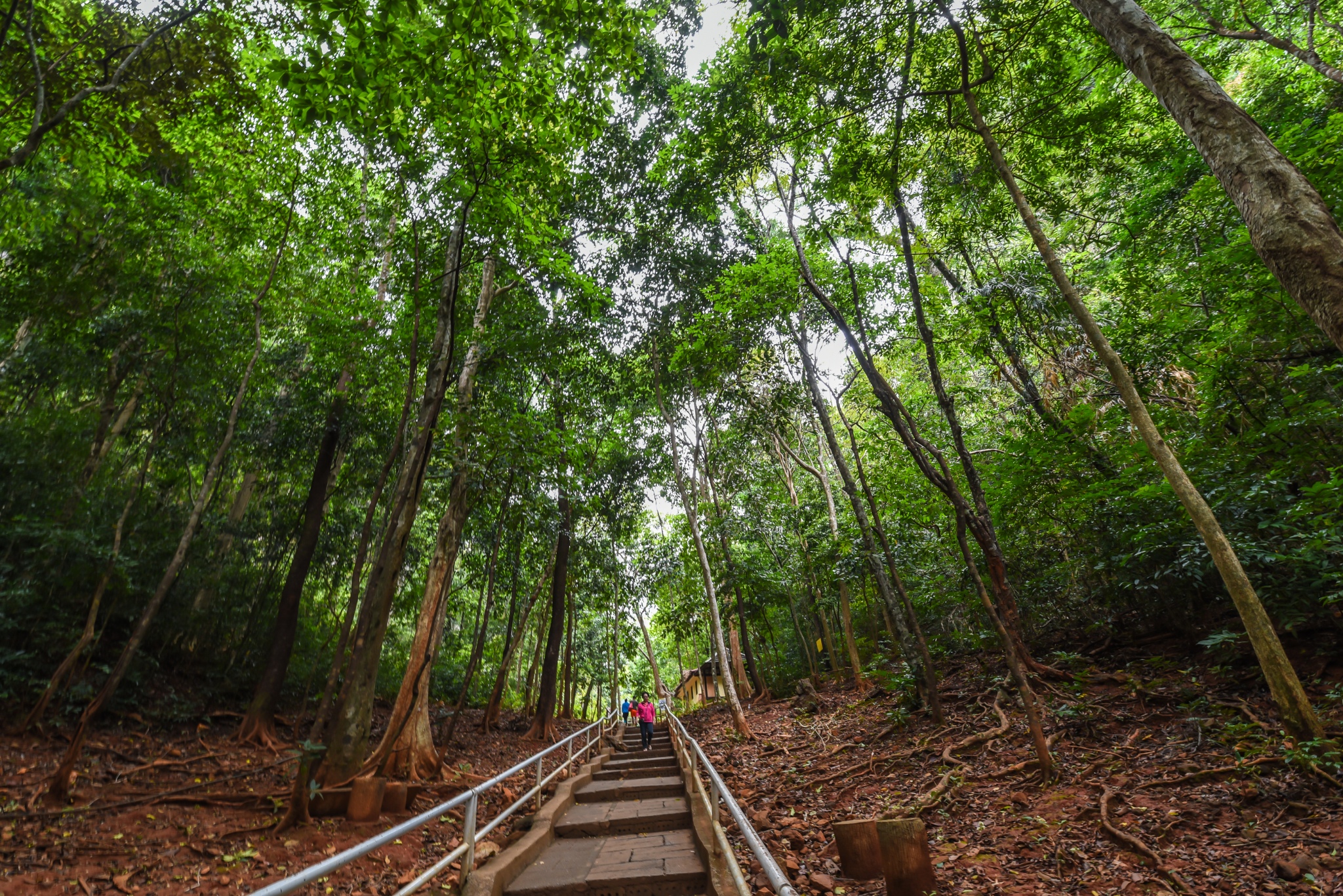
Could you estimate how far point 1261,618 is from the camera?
407 cm

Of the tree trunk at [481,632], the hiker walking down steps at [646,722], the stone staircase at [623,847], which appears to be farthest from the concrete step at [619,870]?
the hiker walking down steps at [646,722]

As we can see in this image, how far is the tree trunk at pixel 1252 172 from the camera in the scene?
2.85 meters

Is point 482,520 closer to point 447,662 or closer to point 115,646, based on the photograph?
point 115,646

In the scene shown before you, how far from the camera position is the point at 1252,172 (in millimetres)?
3225

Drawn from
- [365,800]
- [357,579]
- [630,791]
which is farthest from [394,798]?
[630,791]

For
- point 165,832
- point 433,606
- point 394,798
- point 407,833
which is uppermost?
point 433,606

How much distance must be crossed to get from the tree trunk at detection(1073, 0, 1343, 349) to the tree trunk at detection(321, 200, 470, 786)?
242 inches

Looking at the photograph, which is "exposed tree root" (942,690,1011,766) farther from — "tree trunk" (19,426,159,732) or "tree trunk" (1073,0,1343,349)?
"tree trunk" (19,426,159,732)

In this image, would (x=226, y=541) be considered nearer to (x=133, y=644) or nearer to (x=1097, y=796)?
(x=133, y=644)

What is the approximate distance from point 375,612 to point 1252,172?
8.28 m

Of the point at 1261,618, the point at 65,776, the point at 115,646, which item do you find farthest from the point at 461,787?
the point at 1261,618

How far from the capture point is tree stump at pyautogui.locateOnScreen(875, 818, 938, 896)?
3.53 m

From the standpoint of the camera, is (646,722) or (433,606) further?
(646,722)

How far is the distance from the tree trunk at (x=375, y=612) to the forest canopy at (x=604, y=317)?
43mm
